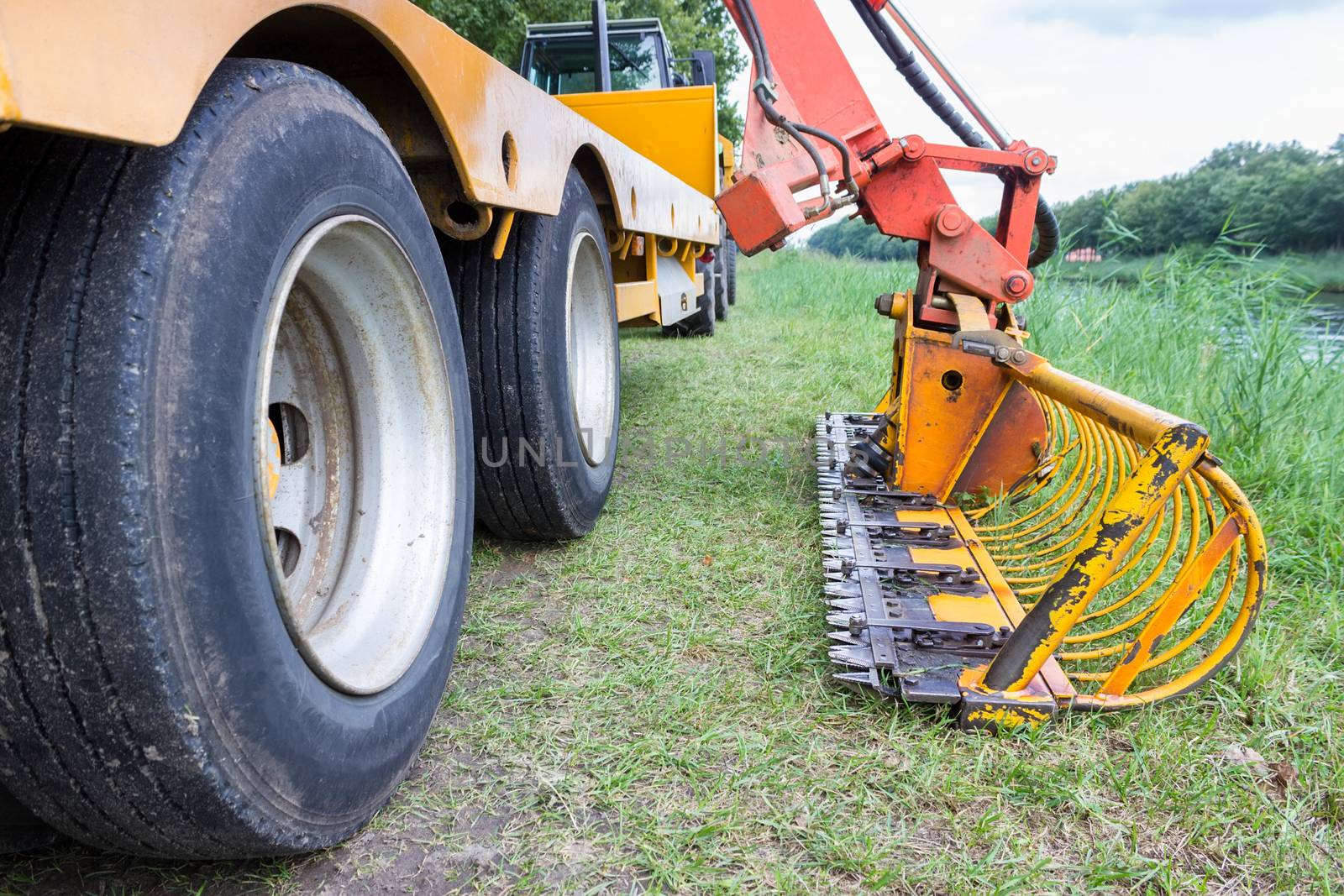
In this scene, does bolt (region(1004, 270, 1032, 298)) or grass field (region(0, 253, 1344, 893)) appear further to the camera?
bolt (region(1004, 270, 1032, 298))

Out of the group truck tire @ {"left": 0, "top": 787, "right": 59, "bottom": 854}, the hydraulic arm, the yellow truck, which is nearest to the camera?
the yellow truck

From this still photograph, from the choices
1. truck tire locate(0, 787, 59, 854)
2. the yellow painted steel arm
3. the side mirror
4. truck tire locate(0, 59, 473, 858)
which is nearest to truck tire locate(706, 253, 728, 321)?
the side mirror

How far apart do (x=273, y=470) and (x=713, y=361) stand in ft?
15.8

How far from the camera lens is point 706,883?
133 cm

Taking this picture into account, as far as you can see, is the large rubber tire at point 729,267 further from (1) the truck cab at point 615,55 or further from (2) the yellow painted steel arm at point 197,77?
(2) the yellow painted steel arm at point 197,77

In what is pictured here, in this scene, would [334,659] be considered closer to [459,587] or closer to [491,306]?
[459,587]

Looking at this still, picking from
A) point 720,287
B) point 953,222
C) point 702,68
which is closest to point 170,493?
point 953,222

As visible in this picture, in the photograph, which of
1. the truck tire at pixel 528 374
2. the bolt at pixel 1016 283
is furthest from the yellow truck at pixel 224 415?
the bolt at pixel 1016 283

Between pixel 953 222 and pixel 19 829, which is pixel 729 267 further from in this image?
pixel 19 829

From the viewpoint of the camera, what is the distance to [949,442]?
108 inches

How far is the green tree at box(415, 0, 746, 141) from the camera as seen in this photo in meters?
10.7

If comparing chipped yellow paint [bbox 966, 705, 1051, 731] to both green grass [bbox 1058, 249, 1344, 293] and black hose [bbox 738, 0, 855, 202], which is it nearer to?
black hose [bbox 738, 0, 855, 202]

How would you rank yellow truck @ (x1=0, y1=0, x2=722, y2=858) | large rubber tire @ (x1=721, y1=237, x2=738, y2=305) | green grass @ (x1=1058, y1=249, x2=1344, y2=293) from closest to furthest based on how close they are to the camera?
1. yellow truck @ (x1=0, y1=0, x2=722, y2=858)
2. green grass @ (x1=1058, y1=249, x2=1344, y2=293)
3. large rubber tire @ (x1=721, y1=237, x2=738, y2=305)

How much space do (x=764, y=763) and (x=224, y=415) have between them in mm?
1161
